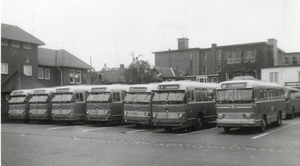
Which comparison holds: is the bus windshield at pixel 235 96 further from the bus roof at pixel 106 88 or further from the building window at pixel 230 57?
the building window at pixel 230 57

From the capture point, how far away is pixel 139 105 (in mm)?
21547

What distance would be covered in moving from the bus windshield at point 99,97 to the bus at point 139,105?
2.30 meters

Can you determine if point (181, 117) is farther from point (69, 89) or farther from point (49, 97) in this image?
point (49, 97)

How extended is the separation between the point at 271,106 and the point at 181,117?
548 centimetres

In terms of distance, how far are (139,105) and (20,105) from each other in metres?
12.4

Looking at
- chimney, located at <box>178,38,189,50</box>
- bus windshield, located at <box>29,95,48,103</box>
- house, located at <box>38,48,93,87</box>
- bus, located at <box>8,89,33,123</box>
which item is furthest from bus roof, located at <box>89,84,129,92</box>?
chimney, located at <box>178,38,189,50</box>

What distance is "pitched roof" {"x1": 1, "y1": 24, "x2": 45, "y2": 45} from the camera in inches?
1580

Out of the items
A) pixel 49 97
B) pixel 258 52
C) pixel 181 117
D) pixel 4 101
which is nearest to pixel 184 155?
pixel 181 117

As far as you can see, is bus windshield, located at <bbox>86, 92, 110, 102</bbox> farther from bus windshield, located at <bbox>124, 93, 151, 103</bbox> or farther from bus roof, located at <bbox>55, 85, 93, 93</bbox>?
bus windshield, located at <bbox>124, 93, 151, 103</bbox>

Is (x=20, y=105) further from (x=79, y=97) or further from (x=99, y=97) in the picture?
(x=99, y=97)

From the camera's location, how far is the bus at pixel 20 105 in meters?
28.7

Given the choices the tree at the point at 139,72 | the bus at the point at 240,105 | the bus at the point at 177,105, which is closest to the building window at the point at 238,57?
the tree at the point at 139,72

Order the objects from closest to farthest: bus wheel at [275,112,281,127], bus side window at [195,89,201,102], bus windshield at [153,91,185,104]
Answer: bus windshield at [153,91,185,104]
bus side window at [195,89,201,102]
bus wheel at [275,112,281,127]

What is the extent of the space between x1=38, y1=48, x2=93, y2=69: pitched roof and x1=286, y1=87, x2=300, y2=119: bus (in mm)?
31690
